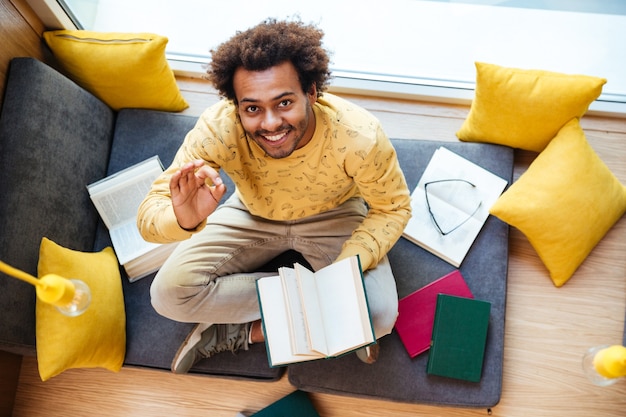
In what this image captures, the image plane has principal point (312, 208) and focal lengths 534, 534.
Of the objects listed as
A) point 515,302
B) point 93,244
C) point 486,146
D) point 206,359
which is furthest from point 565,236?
point 93,244

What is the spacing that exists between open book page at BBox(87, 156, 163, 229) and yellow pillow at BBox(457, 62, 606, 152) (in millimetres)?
1143

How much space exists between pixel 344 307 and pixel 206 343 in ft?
1.81

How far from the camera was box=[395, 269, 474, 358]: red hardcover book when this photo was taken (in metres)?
1.72

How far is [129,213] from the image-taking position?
73.3 inches

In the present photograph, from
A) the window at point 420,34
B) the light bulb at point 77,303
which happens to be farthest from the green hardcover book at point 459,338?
the light bulb at point 77,303

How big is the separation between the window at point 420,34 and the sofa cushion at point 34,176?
0.41 m

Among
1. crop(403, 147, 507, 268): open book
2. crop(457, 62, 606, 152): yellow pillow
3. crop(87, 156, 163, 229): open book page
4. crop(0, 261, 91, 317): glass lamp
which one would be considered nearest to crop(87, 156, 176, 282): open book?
crop(87, 156, 163, 229): open book page

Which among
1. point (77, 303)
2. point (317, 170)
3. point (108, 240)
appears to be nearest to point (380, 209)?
point (317, 170)

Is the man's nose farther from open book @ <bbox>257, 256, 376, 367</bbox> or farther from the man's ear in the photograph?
open book @ <bbox>257, 256, 376, 367</bbox>

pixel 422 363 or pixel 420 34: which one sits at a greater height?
pixel 420 34

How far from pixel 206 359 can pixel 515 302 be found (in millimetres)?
1073

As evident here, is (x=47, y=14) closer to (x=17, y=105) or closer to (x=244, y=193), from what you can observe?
(x=17, y=105)

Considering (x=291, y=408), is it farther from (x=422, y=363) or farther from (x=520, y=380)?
(x=520, y=380)

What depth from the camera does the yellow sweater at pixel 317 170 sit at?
4.56 ft
